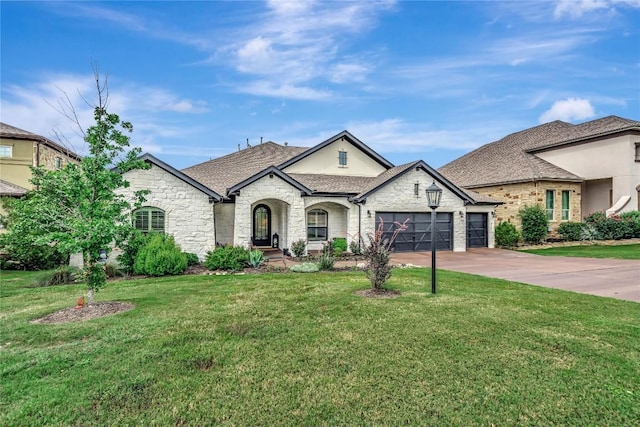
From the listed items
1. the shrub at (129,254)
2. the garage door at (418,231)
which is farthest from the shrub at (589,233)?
the shrub at (129,254)

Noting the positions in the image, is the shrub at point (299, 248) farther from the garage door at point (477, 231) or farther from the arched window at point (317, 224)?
the garage door at point (477, 231)

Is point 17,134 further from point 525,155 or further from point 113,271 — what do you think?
point 525,155

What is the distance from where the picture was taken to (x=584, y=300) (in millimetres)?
7848

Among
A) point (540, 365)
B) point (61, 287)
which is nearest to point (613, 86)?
point (540, 365)

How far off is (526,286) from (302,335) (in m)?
7.41

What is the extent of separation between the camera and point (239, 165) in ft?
72.9

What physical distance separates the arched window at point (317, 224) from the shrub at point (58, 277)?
1110 cm

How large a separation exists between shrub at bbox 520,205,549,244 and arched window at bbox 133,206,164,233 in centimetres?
2128

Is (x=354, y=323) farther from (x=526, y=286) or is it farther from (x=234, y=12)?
(x=234, y=12)

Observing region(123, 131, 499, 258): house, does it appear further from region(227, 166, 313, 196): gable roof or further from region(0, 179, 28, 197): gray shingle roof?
region(0, 179, 28, 197): gray shingle roof

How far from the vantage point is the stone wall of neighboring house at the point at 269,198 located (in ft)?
52.9

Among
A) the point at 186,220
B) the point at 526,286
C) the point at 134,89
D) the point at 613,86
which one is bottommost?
the point at 526,286

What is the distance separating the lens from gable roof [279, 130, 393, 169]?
68.5ft

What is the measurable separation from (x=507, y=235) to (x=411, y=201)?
697 cm
